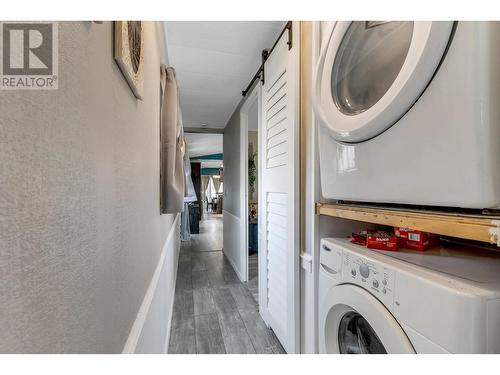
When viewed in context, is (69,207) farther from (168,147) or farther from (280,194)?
(280,194)

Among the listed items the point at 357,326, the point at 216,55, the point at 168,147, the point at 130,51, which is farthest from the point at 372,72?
the point at 216,55

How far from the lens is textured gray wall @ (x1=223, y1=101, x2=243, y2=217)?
122 inches

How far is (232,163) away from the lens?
3441mm

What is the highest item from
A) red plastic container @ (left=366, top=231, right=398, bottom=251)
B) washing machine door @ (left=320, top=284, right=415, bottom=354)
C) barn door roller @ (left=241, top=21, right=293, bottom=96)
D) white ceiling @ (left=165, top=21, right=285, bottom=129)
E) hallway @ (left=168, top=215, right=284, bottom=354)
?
white ceiling @ (left=165, top=21, right=285, bottom=129)

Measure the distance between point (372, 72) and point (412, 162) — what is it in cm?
37

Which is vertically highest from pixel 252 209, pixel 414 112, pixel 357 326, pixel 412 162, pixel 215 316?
pixel 414 112

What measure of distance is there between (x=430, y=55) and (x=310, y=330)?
1292mm

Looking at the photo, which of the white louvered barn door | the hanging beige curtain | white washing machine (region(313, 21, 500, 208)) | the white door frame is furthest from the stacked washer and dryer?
the white door frame

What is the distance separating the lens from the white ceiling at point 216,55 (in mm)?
1514

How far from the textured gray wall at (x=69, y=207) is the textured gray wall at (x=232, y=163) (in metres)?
2.38

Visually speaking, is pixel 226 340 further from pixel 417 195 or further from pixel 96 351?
pixel 417 195

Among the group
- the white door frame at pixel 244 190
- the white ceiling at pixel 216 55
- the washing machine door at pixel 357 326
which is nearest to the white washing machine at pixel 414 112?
the washing machine door at pixel 357 326

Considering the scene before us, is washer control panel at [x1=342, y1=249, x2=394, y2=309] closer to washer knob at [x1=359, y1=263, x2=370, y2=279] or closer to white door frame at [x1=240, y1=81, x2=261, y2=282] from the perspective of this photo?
washer knob at [x1=359, y1=263, x2=370, y2=279]

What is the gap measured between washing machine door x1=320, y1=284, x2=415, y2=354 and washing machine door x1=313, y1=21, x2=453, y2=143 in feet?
1.70
